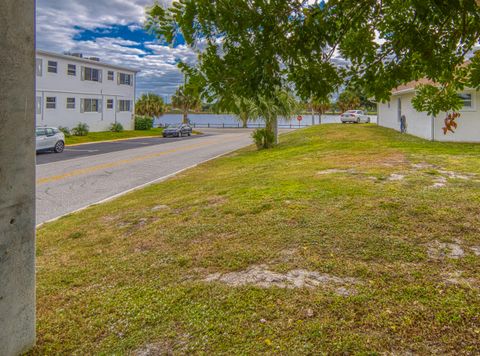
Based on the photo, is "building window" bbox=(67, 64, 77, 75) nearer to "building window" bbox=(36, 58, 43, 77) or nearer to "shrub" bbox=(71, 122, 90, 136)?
"building window" bbox=(36, 58, 43, 77)

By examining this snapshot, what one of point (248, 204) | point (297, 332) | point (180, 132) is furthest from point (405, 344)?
point (180, 132)

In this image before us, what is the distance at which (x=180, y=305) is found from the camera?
371cm

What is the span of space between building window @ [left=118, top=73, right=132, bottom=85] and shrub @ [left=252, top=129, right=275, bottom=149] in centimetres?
2191

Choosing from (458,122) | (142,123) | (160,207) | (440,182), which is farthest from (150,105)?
(440,182)

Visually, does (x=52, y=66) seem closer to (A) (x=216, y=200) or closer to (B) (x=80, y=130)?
(B) (x=80, y=130)

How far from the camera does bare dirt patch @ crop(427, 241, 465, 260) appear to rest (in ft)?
15.0

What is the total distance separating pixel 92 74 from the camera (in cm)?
3562

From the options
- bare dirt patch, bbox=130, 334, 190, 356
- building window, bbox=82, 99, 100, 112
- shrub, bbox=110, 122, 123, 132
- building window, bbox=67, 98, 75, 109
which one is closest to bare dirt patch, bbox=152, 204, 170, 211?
bare dirt patch, bbox=130, 334, 190, 356

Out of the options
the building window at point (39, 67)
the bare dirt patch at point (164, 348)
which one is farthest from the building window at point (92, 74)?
the bare dirt patch at point (164, 348)

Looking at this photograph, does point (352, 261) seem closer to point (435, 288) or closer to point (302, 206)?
point (435, 288)

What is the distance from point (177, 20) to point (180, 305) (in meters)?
2.51

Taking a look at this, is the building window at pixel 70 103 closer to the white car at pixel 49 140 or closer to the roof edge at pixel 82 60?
the roof edge at pixel 82 60

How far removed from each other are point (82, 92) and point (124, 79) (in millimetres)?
6049

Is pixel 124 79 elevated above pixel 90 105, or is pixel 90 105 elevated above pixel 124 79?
pixel 124 79
